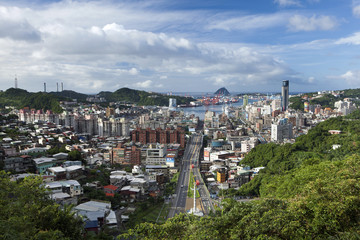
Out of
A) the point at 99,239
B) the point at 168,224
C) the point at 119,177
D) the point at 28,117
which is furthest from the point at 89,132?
the point at 168,224

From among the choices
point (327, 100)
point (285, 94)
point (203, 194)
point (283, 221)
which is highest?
point (285, 94)

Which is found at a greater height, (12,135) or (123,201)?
(12,135)

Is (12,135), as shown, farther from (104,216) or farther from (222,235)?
(222,235)

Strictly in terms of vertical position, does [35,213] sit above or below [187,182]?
above

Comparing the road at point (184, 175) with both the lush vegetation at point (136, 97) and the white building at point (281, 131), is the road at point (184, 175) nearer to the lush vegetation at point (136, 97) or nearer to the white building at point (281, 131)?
the white building at point (281, 131)


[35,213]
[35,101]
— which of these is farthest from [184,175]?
[35,101]

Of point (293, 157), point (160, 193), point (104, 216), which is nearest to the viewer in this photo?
point (104, 216)

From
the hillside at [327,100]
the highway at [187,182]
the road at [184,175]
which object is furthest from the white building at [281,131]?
the hillside at [327,100]

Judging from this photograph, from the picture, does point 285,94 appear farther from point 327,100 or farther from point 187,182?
point 187,182
